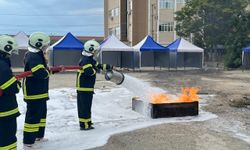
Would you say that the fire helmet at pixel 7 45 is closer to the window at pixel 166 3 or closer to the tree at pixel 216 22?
the tree at pixel 216 22

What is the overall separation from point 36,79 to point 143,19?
65382mm

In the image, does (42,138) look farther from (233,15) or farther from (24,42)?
(233,15)

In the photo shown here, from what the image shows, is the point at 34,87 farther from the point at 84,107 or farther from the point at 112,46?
the point at 112,46

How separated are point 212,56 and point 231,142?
1964 inches

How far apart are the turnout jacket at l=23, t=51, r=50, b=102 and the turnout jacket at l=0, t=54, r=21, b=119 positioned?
133cm

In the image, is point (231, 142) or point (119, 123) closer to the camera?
point (231, 142)

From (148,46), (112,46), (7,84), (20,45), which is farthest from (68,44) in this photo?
(7,84)

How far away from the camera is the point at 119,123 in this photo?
9344mm

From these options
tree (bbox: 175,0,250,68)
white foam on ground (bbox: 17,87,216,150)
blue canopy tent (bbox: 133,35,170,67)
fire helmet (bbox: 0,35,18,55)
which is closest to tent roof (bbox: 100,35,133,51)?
blue canopy tent (bbox: 133,35,170,67)

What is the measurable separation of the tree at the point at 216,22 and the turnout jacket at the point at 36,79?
43.4 metres

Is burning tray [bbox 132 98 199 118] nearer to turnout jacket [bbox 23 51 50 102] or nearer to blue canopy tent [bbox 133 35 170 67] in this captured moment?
turnout jacket [bbox 23 51 50 102]

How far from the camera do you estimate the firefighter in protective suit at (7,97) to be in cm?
541

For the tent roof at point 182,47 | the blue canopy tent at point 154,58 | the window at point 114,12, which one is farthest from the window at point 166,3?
the tent roof at point 182,47

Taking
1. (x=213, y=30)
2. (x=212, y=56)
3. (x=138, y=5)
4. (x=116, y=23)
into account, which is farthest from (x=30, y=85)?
(x=116, y=23)
